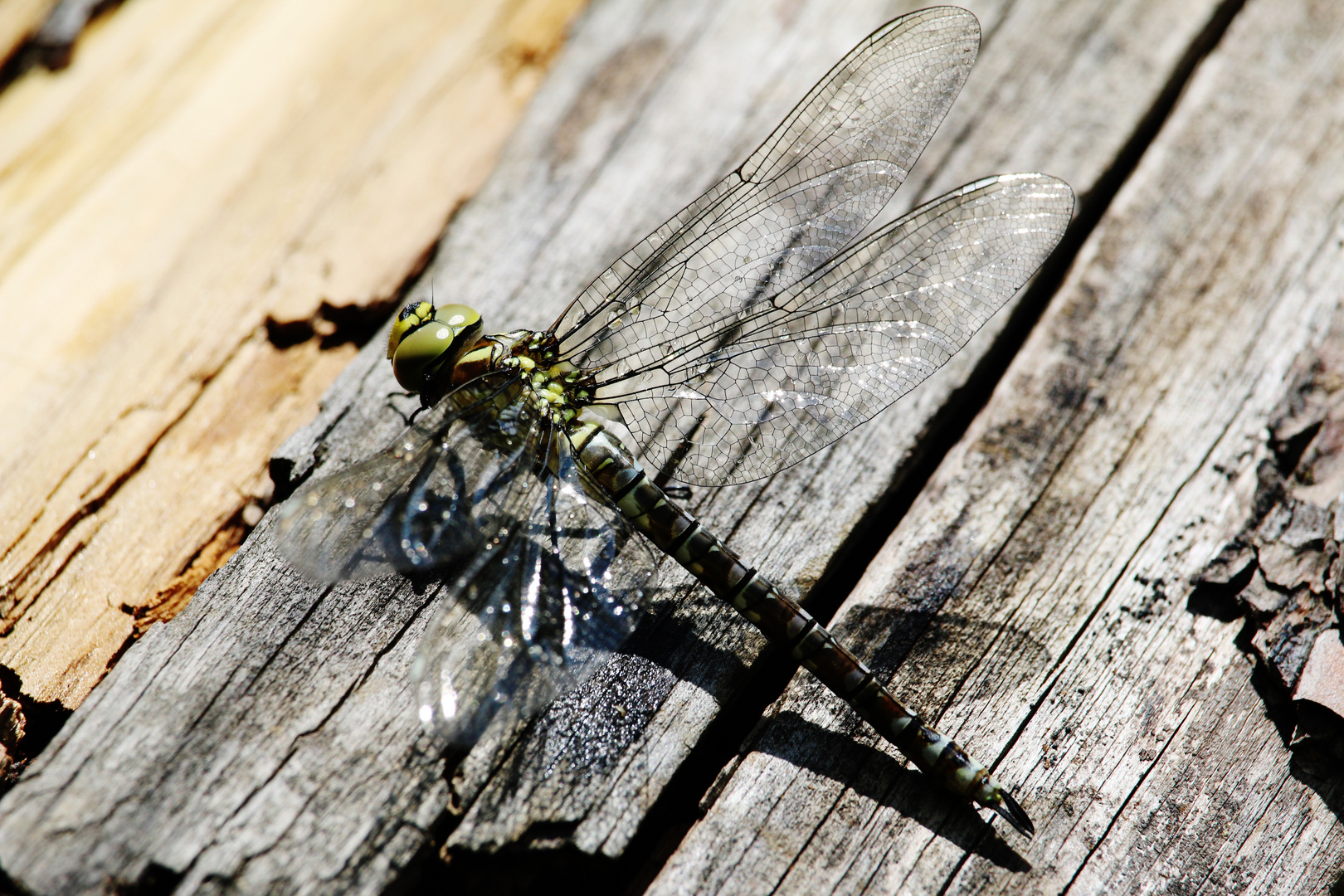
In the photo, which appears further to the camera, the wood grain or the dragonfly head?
the wood grain

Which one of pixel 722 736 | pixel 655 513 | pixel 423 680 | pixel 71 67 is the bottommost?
pixel 423 680

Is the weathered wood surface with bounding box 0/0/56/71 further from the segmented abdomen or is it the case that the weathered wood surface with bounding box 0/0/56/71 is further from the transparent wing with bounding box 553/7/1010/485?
the segmented abdomen

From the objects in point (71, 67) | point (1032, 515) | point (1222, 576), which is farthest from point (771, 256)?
point (71, 67)

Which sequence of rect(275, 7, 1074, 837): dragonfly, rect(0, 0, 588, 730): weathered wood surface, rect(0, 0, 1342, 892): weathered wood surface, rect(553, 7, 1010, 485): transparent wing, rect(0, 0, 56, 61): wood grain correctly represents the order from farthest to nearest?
rect(0, 0, 56, 61): wood grain, rect(553, 7, 1010, 485): transparent wing, rect(0, 0, 588, 730): weathered wood surface, rect(275, 7, 1074, 837): dragonfly, rect(0, 0, 1342, 892): weathered wood surface

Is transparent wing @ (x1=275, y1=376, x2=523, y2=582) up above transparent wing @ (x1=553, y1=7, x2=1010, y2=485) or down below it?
below

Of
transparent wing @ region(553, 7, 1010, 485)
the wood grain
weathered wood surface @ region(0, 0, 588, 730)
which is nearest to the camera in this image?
weathered wood surface @ region(0, 0, 588, 730)

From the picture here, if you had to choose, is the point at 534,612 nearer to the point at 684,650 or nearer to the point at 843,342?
the point at 684,650

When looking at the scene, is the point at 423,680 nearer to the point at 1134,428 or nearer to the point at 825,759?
the point at 825,759

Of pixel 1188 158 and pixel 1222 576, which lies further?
pixel 1188 158

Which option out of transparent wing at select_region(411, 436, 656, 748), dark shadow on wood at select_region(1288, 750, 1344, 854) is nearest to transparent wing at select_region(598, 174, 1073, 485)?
transparent wing at select_region(411, 436, 656, 748)
